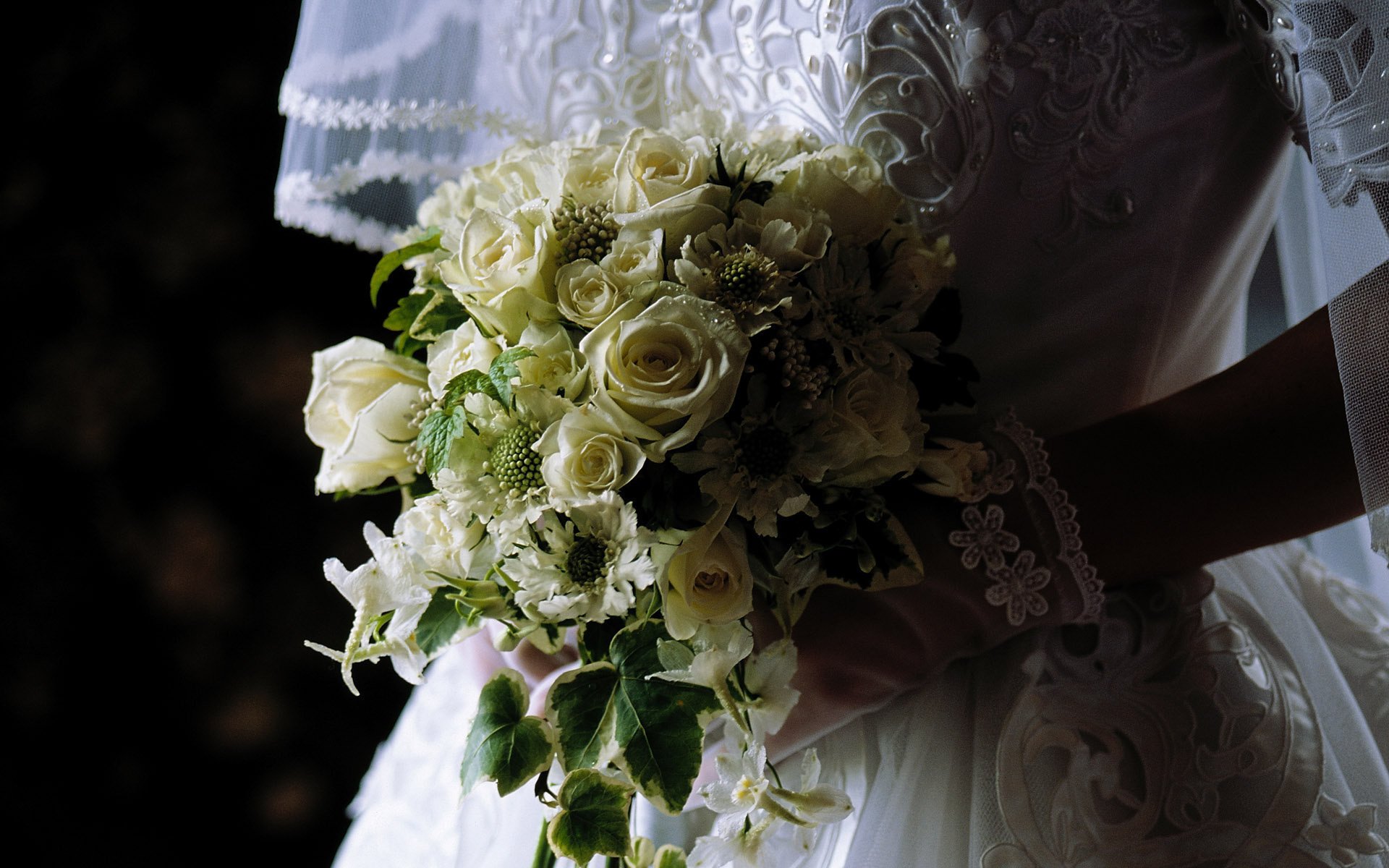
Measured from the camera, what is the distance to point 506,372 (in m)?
0.54

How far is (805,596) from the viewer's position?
599 millimetres

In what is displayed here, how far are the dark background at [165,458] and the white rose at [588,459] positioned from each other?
1.60 meters

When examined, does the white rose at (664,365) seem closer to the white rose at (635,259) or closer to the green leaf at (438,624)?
the white rose at (635,259)

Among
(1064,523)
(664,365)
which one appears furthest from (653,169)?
(1064,523)

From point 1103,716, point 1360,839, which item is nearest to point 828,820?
point 1103,716

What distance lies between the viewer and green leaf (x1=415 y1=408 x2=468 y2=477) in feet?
1.79

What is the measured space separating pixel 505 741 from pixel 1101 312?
0.53 m

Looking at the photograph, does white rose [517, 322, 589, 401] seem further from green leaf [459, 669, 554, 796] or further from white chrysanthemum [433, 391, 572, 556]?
green leaf [459, 669, 554, 796]

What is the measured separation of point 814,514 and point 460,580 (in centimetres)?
21

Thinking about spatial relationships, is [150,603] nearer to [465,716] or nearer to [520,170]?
[465,716]

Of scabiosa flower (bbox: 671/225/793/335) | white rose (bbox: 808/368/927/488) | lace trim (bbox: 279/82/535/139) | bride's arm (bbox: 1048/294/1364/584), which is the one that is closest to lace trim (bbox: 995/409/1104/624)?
bride's arm (bbox: 1048/294/1364/584)

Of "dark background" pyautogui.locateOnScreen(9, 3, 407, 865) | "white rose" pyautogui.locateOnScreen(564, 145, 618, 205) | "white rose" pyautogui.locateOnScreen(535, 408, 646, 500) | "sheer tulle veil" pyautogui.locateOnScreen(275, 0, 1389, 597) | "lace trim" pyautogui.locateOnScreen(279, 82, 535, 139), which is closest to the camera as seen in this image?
"white rose" pyautogui.locateOnScreen(535, 408, 646, 500)

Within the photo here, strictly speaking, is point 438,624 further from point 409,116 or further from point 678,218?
point 409,116

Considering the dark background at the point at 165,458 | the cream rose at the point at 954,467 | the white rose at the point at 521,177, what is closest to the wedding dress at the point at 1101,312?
the cream rose at the point at 954,467
